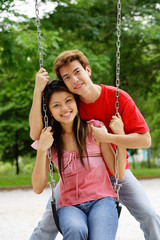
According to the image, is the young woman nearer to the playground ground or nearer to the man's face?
the man's face

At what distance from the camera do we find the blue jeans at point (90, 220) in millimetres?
2057

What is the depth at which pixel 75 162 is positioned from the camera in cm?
240

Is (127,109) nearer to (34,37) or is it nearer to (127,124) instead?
(127,124)

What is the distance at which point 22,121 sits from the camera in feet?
34.6

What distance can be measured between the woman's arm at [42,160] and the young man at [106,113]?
0.42 feet

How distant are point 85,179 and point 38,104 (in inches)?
25.7

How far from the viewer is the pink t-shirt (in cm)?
229

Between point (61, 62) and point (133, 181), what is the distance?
44.1 inches

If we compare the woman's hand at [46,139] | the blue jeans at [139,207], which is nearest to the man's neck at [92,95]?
the woman's hand at [46,139]

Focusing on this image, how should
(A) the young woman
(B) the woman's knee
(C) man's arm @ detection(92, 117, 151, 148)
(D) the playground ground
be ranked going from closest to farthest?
1. (B) the woman's knee
2. (A) the young woman
3. (C) man's arm @ detection(92, 117, 151, 148)
4. (D) the playground ground

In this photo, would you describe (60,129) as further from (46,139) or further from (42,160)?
(42,160)

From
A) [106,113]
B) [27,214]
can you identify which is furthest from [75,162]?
[27,214]

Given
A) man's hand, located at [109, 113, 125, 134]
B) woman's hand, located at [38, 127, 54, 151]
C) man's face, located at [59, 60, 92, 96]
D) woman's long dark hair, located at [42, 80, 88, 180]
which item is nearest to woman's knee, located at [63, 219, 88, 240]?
woman's long dark hair, located at [42, 80, 88, 180]

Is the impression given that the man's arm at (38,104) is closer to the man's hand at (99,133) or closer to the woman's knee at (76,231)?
the man's hand at (99,133)
